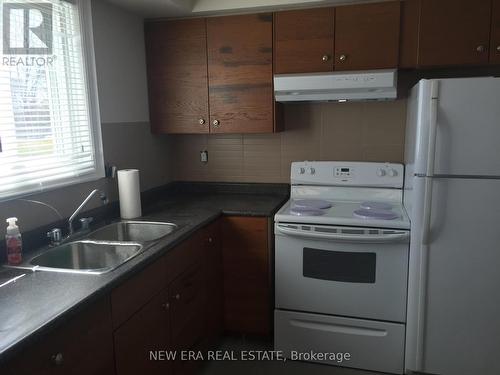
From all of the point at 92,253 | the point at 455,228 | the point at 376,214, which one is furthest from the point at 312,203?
the point at 92,253

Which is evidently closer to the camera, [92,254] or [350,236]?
[92,254]

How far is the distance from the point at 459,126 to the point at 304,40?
1072mm

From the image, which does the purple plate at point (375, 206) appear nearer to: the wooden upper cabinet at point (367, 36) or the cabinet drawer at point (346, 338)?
the cabinet drawer at point (346, 338)

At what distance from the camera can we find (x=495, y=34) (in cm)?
226

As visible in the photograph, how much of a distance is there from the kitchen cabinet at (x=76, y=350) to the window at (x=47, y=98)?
75 cm

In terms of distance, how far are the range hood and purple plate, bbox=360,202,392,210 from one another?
26.0 inches

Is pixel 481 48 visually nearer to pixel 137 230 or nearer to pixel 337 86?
pixel 337 86

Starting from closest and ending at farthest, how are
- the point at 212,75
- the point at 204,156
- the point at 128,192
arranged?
the point at 128,192, the point at 212,75, the point at 204,156

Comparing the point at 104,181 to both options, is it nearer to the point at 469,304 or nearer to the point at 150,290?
the point at 150,290

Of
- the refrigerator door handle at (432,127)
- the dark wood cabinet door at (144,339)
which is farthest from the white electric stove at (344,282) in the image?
the dark wood cabinet door at (144,339)

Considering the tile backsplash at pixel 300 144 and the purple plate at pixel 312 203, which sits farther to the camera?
the tile backsplash at pixel 300 144

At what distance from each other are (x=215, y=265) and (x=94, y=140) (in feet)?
3.36

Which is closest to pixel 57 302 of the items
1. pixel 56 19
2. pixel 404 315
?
pixel 56 19

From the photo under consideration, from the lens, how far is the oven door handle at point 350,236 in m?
2.19
